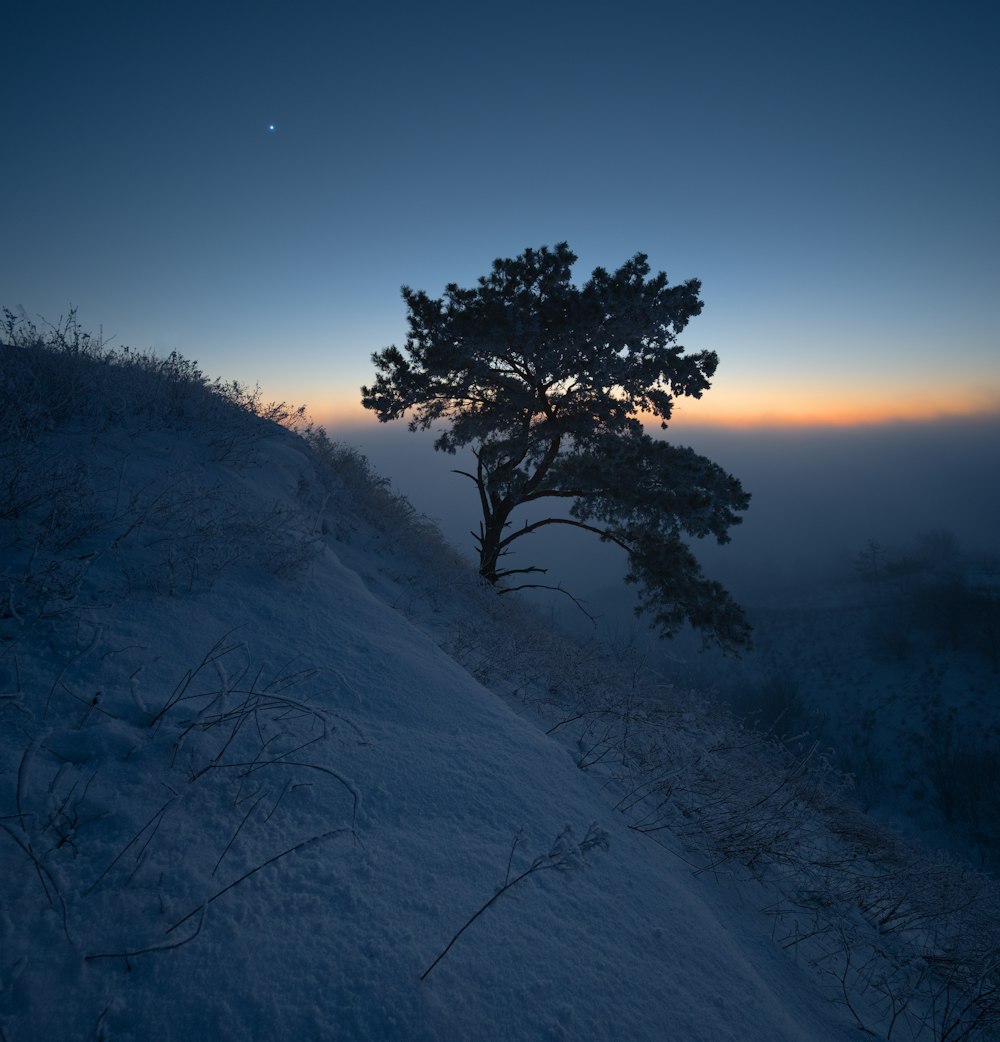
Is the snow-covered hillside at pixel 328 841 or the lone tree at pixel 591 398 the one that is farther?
the lone tree at pixel 591 398

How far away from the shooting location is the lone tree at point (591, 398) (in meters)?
8.80

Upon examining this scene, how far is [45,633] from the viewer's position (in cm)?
191

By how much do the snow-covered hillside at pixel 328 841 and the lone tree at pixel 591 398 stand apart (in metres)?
5.40

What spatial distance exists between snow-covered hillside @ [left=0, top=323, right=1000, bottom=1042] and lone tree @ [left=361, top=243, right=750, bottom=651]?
213 inches

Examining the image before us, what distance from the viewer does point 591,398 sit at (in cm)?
A: 954

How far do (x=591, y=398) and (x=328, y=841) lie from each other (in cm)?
896

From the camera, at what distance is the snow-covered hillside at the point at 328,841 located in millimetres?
1082

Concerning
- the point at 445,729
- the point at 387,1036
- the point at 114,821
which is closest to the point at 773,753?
the point at 445,729

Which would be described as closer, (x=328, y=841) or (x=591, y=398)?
(x=328, y=841)

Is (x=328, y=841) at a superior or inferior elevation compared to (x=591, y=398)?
inferior

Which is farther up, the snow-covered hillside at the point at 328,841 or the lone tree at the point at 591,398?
the lone tree at the point at 591,398

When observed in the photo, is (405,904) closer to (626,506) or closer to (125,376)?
(125,376)

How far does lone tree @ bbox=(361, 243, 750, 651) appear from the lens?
8805 mm

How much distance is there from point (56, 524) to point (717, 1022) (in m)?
3.43
